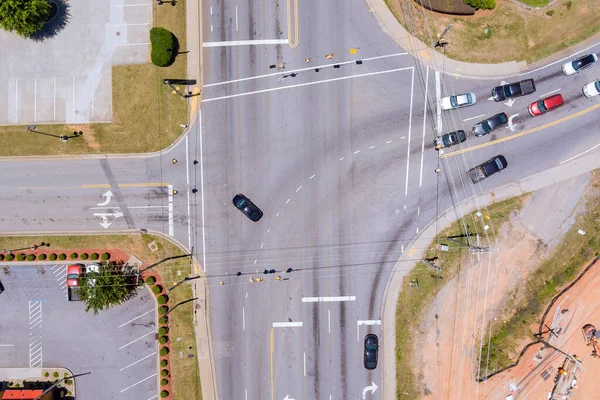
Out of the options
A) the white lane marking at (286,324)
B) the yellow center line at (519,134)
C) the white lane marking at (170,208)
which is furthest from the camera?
the white lane marking at (170,208)

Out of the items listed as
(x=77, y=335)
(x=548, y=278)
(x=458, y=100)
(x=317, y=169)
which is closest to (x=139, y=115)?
(x=317, y=169)

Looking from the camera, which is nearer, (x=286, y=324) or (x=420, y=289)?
(x=420, y=289)

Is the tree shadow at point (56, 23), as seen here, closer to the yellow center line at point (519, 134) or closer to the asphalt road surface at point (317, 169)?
the asphalt road surface at point (317, 169)

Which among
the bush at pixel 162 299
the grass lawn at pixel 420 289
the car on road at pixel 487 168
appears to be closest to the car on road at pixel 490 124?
the car on road at pixel 487 168

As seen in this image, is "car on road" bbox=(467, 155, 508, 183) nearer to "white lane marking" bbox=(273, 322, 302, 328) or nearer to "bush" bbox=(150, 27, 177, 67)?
"white lane marking" bbox=(273, 322, 302, 328)

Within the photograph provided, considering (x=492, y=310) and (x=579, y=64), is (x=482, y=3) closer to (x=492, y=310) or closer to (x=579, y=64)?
(x=579, y=64)

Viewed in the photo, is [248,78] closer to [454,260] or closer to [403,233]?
[403,233]
